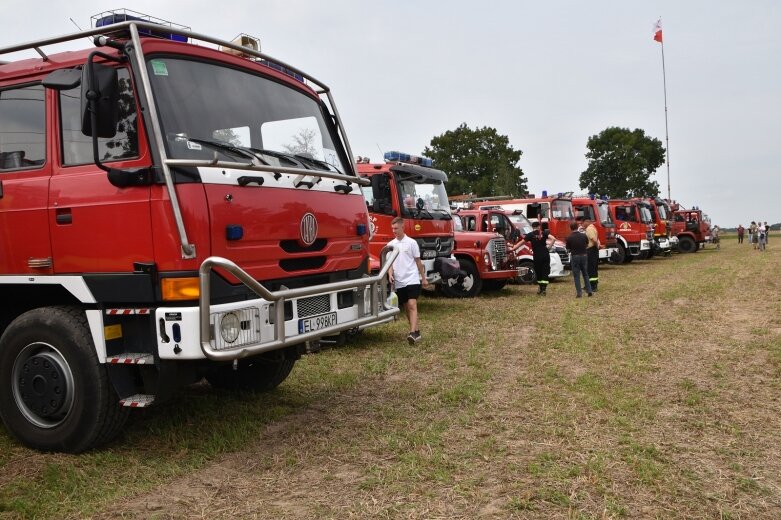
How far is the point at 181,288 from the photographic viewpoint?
3.90m

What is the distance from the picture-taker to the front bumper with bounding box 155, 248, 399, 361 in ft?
12.4

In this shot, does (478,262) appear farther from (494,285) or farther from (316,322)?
(316,322)

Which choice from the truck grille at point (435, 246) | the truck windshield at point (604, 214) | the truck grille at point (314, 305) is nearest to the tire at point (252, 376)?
the truck grille at point (314, 305)

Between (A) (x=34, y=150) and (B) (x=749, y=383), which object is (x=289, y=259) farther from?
(B) (x=749, y=383)

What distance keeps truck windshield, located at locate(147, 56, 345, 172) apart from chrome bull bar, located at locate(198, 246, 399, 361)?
0.80 m

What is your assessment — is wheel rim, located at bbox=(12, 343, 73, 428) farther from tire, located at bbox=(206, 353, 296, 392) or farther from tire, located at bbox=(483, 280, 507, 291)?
tire, located at bbox=(483, 280, 507, 291)

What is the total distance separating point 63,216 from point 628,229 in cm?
2307

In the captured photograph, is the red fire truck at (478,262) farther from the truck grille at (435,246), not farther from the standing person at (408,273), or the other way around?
the standing person at (408,273)

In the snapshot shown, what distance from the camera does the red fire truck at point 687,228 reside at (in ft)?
106

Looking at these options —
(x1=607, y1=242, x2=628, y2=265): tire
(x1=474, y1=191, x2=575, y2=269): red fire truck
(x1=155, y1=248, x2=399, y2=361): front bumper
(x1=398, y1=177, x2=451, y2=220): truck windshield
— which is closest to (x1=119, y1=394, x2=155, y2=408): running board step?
(x1=155, y1=248, x2=399, y2=361): front bumper

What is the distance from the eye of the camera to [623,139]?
67.4m

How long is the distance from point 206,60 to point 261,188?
3.33ft

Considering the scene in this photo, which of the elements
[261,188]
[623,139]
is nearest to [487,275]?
[261,188]

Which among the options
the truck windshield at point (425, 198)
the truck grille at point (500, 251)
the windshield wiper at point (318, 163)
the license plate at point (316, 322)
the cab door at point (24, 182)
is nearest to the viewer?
the cab door at point (24, 182)
